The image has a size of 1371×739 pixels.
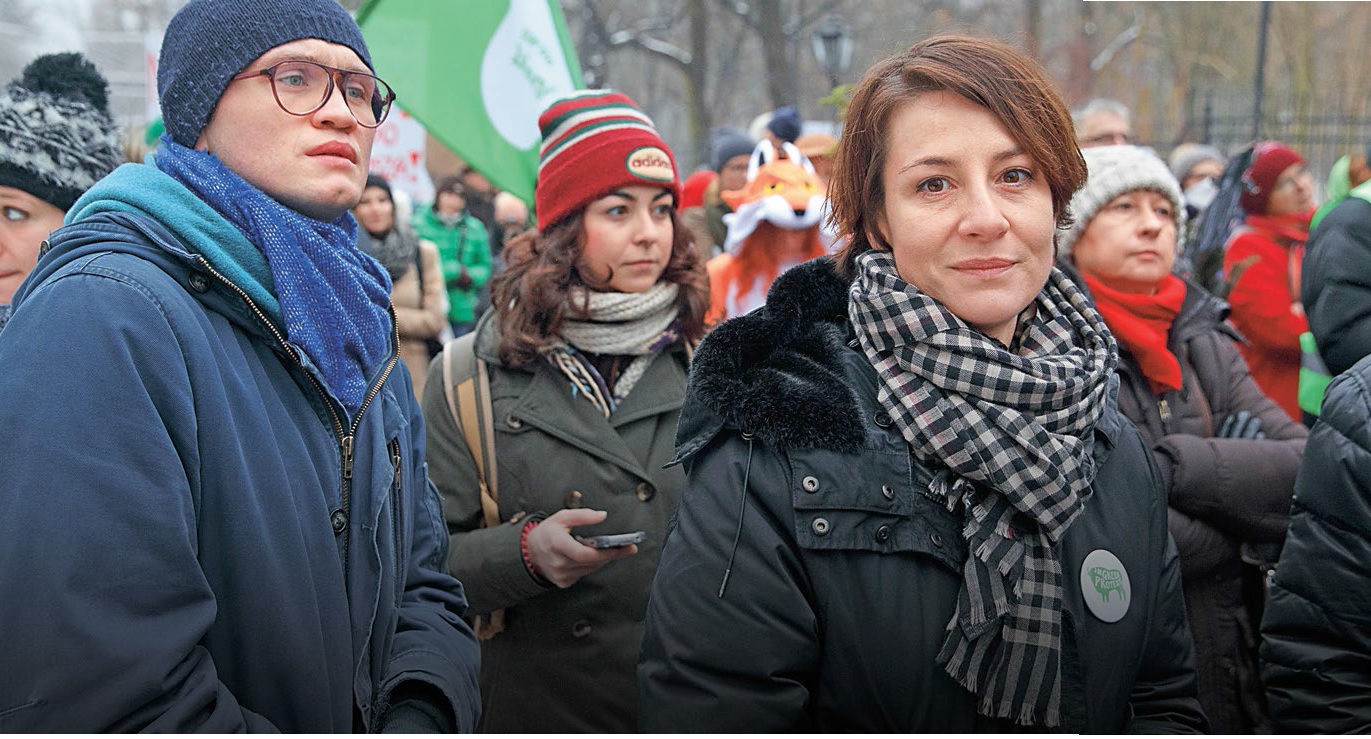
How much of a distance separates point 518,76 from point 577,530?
255cm

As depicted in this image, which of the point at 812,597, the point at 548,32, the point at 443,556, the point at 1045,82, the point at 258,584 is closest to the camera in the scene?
the point at 258,584

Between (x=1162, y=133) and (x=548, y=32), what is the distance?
28187 mm

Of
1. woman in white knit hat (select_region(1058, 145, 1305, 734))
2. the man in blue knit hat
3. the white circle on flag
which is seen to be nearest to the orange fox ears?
the white circle on flag

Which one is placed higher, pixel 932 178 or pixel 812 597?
pixel 932 178

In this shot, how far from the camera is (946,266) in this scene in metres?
1.89

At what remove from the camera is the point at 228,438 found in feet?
5.43

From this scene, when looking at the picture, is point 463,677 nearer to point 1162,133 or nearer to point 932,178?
point 932,178

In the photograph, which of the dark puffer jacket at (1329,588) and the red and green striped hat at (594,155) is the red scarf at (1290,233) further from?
the red and green striped hat at (594,155)

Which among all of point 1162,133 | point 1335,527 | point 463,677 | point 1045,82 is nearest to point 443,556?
point 463,677

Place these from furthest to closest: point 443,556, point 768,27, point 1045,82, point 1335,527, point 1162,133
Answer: point 1162,133, point 768,27, point 443,556, point 1335,527, point 1045,82

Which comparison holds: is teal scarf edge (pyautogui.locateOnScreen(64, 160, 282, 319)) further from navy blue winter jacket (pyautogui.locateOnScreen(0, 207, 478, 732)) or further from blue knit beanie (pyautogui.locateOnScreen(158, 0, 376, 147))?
blue knit beanie (pyautogui.locateOnScreen(158, 0, 376, 147))

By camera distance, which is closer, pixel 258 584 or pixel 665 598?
pixel 258 584

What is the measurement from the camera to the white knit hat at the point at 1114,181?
10.8 feet

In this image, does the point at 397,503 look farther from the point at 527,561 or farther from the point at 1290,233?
the point at 1290,233
